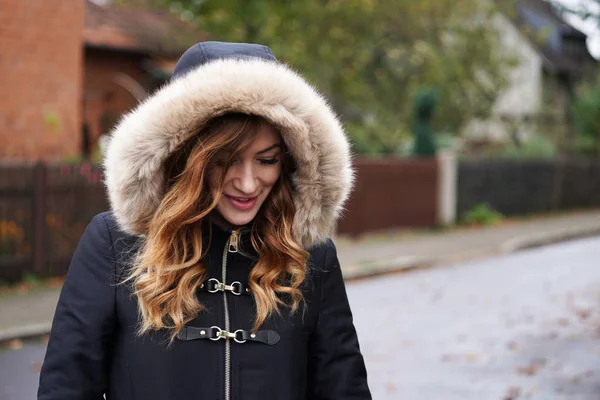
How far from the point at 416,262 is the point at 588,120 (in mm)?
20527

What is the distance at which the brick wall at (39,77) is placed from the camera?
545 inches

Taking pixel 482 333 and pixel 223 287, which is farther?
pixel 482 333

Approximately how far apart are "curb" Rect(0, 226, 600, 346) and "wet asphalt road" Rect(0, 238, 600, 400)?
281 mm

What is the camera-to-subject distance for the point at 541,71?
43.9 m

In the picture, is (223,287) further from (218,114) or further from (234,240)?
(218,114)

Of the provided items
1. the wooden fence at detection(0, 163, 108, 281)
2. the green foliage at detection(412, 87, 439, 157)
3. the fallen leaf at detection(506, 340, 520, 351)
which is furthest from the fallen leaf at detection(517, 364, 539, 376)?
the green foliage at detection(412, 87, 439, 157)

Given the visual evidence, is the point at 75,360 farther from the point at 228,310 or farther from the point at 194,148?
the point at 194,148

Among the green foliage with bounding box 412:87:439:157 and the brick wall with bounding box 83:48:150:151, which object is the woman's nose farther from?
the brick wall with bounding box 83:48:150:151

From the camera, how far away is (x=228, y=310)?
7.36 ft

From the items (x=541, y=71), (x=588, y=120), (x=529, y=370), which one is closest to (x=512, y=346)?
(x=529, y=370)

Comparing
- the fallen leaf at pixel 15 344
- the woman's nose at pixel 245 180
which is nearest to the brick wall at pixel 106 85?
the fallen leaf at pixel 15 344

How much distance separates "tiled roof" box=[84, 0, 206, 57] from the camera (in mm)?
21906

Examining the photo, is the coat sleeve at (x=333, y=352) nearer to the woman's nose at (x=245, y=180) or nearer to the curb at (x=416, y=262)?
the woman's nose at (x=245, y=180)

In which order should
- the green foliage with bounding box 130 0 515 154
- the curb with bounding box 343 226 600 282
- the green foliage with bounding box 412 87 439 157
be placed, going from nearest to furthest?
the curb with bounding box 343 226 600 282 < the green foliage with bounding box 412 87 439 157 < the green foliage with bounding box 130 0 515 154
